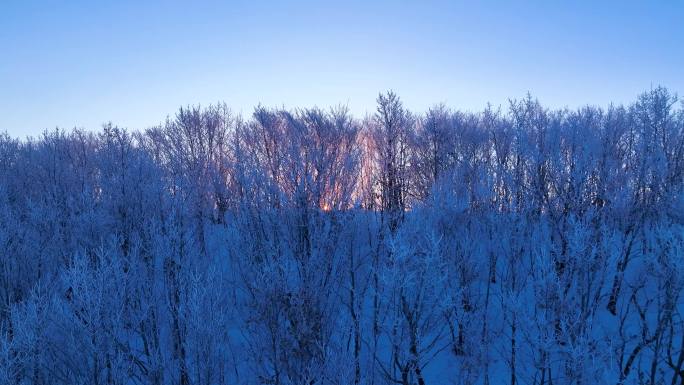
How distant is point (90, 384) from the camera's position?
35.7 feet

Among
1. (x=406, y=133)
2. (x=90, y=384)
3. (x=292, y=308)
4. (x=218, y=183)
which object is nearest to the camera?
(x=90, y=384)

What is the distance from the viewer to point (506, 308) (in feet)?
59.8

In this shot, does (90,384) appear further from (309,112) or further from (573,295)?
(573,295)

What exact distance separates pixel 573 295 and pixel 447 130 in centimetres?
1639

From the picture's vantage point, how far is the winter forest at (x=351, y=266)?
12578 millimetres

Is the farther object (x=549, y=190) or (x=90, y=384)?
(x=549, y=190)

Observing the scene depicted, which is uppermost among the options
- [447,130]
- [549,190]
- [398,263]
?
[447,130]

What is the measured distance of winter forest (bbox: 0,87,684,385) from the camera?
1258 cm

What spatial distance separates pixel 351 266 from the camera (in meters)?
17.0

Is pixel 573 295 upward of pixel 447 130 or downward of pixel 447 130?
downward

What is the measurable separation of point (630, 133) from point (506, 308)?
12.6 metres

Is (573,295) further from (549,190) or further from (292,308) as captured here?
(292,308)

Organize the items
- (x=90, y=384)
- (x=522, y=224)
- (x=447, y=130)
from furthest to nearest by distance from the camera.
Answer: (x=447, y=130) → (x=522, y=224) → (x=90, y=384)

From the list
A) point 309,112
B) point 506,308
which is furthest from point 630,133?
point 309,112
